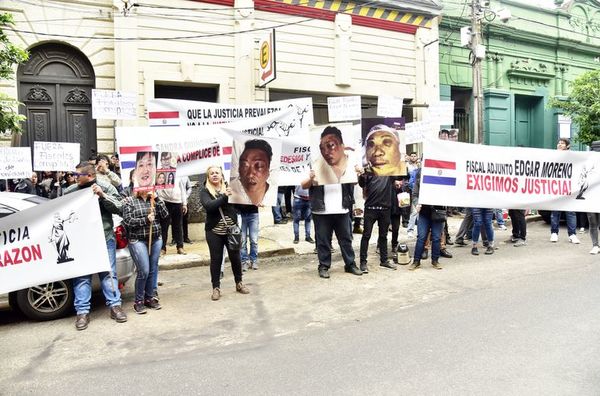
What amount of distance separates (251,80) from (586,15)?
16656 millimetres

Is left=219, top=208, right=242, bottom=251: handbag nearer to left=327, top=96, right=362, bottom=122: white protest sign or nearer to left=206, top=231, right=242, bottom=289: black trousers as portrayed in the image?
left=206, top=231, right=242, bottom=289: black trousers

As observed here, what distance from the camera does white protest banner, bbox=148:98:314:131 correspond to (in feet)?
27.5

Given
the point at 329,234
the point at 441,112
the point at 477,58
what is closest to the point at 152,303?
the point at 329,234

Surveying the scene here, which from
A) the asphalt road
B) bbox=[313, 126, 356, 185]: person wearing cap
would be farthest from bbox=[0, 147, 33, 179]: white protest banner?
bbox=[313, 126, 356, 185]: person wearing cap

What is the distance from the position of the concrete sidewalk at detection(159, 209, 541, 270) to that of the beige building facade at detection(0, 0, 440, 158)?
3.23 metres

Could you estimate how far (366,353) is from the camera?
4461 mm

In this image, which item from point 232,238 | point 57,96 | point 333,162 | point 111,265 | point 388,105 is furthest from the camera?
point 388,105

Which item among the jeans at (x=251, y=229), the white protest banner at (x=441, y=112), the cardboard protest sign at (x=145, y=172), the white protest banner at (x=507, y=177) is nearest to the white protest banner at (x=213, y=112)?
the jeans at (x=251, y=229)

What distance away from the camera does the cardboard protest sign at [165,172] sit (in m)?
6.25

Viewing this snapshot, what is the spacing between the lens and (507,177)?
8.96 m

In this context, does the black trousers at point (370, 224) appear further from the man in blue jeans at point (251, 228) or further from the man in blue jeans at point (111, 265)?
the man in blue jeans at point (111, 265)

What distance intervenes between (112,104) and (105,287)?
4884 millimetres

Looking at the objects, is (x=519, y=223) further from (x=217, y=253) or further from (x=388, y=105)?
(x=217, y=253)

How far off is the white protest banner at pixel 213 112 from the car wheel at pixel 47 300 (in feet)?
12.1
